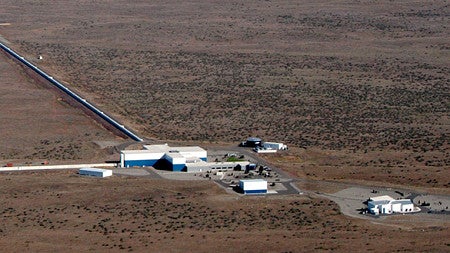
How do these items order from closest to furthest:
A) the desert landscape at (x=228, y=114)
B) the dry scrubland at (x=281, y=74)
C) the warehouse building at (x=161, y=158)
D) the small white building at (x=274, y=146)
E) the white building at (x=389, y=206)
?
the desert landscape at (x=228, y=114) < the white building at (x=389, y=206) < the warehouse building at (x=161, y=158) < the small white building at (x=274, y=146) < the dry scrubland at (x=281, y=74)

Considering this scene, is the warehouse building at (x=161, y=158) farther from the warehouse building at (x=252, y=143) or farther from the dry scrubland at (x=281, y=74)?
the warehouse building at (x=252, y=143)

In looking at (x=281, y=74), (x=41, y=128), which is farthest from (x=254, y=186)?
(x=281, y=74)

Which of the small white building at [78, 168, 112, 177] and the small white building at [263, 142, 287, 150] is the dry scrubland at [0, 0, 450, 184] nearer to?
the small white building at [263, 142, 287, 150]

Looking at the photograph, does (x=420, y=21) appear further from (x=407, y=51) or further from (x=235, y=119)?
(x=235, y=119)

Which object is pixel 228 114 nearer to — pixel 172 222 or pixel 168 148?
pixel 168 148

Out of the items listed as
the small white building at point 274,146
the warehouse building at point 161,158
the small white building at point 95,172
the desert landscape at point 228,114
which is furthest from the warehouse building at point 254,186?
the small white building at point 274,146

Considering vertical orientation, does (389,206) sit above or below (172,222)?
above
